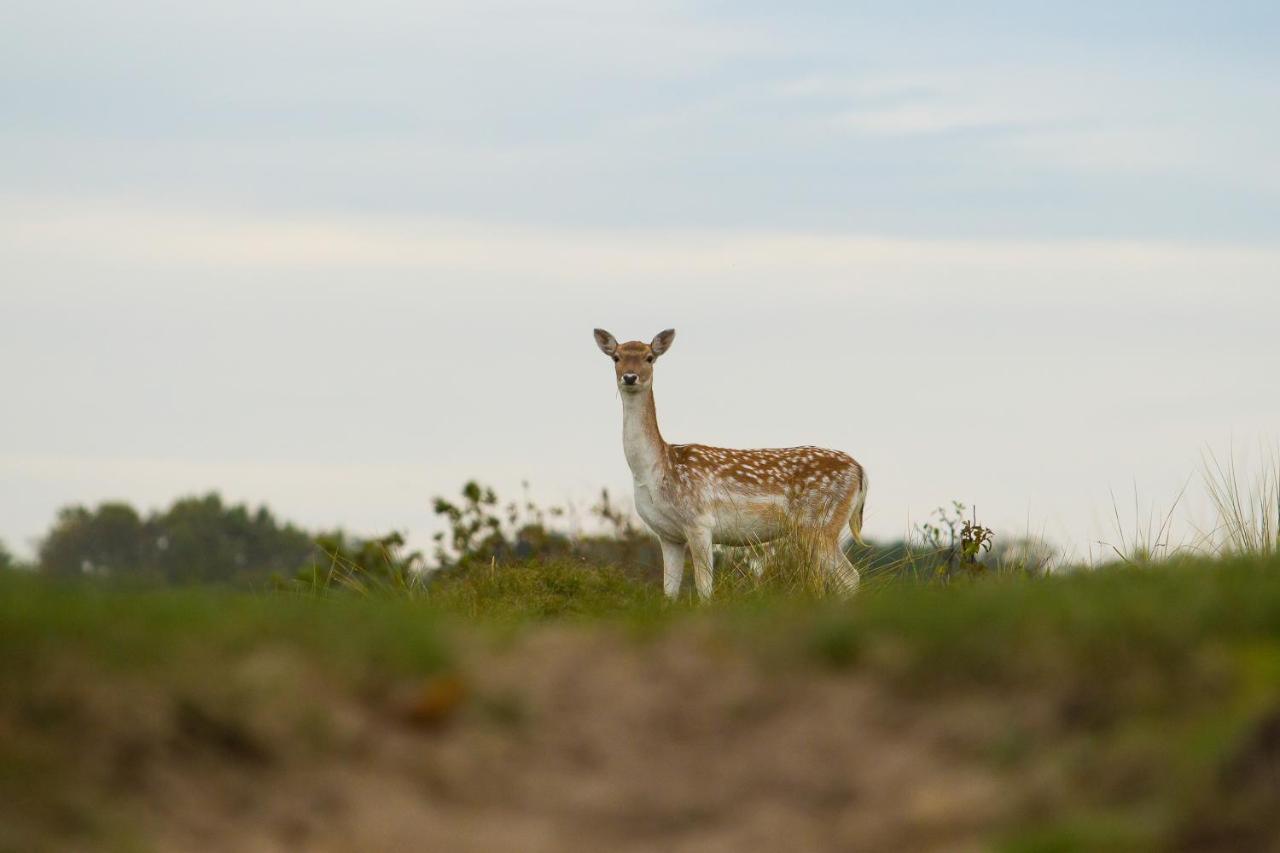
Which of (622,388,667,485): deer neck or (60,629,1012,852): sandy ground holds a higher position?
(622,388,667,485): deer neck

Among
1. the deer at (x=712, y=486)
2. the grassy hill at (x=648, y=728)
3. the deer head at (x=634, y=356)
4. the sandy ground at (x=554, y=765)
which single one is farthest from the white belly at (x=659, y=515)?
the sandy ground at (x=554, y=765)

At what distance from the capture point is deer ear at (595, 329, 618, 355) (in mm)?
17891

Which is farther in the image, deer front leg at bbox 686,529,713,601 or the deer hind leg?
deer front leg at bbox 686,529,713,601

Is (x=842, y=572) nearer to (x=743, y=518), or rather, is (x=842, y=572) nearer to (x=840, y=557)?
(x=840, y=557)

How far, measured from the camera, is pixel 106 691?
589 centimetres

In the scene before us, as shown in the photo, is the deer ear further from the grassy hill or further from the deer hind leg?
the grassy hill

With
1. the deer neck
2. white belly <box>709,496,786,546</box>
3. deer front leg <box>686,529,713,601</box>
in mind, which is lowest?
deer front leg <box>686,529,713,601</box>

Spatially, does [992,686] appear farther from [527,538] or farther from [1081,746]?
[527,538]

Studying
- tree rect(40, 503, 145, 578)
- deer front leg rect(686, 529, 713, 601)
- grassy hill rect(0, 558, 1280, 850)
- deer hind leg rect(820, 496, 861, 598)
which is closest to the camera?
grassy hill rect(0, 558, 1280, 850)

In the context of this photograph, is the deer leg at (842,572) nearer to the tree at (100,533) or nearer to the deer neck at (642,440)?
the deer neck at (642,440)

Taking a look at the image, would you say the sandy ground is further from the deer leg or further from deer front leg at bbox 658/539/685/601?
deer front leg at bbox 658/539/685/601

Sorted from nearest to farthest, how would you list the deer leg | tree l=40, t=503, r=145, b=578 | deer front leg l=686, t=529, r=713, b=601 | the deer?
1. the deer leg
2. deer front leg l=686, t=529, r=713, b=601
3. the deer
4. tree l=40, t=503, r=145, b=578

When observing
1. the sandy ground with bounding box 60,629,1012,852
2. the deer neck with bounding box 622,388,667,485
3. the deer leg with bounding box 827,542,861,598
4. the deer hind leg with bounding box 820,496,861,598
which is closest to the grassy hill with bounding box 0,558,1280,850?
the sandy ground with bounding box 60,629,1012,852

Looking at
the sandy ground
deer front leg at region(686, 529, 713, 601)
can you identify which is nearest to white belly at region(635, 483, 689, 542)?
deer front leg at region(686, 529, 713, 601)
